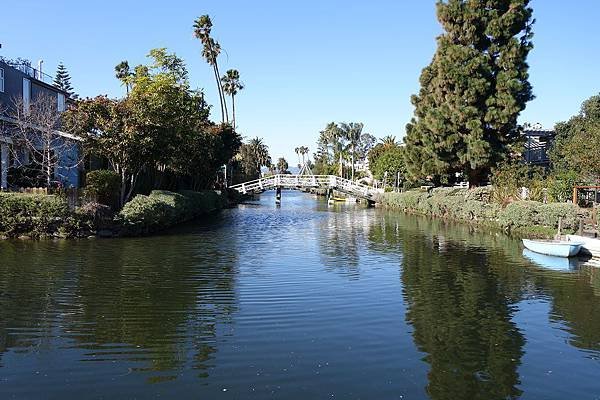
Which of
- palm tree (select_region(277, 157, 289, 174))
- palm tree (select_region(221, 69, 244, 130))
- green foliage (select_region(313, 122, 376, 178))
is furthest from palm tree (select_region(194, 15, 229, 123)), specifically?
palm tree (select_region(277, 157, 289, 174))

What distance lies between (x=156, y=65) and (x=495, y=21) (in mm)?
23792

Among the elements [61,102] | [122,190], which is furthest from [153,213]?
[61,102]

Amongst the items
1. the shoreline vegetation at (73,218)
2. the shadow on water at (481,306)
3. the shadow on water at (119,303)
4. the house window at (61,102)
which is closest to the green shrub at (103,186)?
the shoreline vegetation at (73,218)

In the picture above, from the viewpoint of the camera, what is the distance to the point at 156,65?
3881 cm

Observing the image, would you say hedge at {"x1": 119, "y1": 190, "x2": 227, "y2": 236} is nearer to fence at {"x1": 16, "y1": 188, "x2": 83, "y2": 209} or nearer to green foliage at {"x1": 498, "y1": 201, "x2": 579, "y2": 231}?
fence at {"x1": 16, "y1": 188, "x2": 83, "y2": 209}

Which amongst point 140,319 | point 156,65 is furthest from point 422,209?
point 140,319

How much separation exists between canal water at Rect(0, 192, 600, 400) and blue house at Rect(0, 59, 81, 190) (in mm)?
8075

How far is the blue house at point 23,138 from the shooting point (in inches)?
1075

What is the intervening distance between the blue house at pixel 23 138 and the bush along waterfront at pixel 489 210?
22.8 meters

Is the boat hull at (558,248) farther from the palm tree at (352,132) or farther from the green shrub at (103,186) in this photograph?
the palm tree at (352,132)

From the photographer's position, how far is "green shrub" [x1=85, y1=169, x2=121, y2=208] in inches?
1029

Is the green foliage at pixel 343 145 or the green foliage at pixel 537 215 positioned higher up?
the green foliage at pixel 343 145

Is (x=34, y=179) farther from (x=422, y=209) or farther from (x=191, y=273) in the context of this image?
(x=422, y=209)

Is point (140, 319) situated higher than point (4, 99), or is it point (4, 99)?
point (4, 99)
